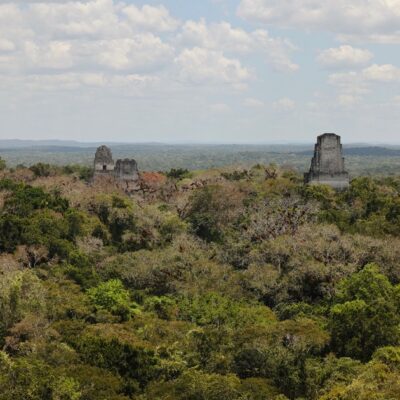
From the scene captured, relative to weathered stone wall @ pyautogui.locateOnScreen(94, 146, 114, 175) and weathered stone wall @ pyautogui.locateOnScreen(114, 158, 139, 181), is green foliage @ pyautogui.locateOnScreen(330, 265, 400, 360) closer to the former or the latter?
weathered stone wall @ pyautogui.locateOnScreen(114, 158, 139, 181)

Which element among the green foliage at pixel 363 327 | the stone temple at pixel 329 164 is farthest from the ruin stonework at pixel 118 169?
the green foliage at pixel 363 327

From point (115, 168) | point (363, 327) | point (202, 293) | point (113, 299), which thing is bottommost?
point (202, 293)

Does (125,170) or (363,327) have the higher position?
(125,170)

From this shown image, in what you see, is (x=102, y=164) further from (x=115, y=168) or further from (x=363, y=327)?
(x=363, y=327)

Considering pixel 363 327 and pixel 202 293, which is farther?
pixel 202 293

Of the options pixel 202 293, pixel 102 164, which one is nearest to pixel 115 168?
pixel 102 164

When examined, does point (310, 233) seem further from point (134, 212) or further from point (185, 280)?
point (134, 212)

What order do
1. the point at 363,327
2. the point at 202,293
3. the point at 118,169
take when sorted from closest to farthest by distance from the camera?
1. the point at 363,327
2. the point at 202,293
3. the point at 118,169

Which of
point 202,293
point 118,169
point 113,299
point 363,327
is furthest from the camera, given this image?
point 118,169
